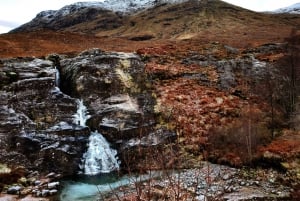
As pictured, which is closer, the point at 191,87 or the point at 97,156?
the point at 97,156

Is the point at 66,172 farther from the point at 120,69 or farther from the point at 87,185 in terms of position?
the point at 120,69

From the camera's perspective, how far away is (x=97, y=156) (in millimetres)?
30562

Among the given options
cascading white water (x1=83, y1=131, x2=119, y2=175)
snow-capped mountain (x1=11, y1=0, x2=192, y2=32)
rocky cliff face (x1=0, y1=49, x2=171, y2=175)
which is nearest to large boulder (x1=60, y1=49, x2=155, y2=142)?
rocky cliff face (x1=0, y1=49, x2=171, y2=175)

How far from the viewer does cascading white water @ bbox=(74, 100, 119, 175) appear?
2955 centimetres

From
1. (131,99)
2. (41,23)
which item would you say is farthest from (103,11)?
(131,99)

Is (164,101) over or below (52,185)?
over

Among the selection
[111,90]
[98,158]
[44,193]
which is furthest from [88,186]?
[111,90]

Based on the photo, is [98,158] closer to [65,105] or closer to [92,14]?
[65,105]

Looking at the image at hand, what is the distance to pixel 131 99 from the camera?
36.4 m

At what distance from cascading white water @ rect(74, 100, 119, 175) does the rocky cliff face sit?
55 cm

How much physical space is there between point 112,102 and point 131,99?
86.8 inches

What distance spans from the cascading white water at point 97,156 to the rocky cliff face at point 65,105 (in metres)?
0.55

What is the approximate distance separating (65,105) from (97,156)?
577 cm

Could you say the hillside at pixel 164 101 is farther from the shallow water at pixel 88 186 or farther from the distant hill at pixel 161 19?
the distant hill at pixel 161 19
